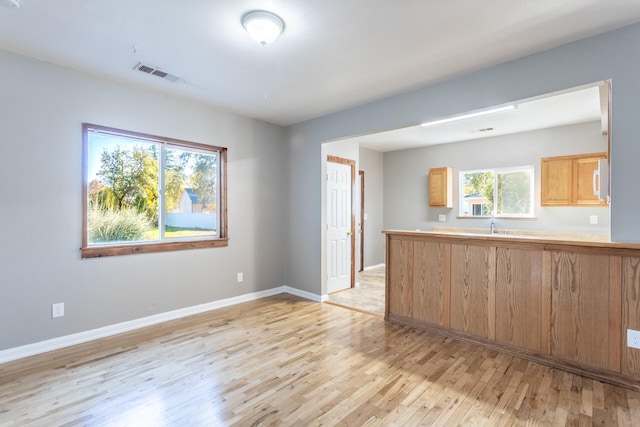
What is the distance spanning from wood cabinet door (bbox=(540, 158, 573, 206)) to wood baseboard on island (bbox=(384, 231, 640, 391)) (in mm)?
2896

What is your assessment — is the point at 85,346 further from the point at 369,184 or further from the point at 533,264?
the point at 369,184

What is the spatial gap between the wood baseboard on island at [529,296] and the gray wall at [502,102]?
342 millimetres

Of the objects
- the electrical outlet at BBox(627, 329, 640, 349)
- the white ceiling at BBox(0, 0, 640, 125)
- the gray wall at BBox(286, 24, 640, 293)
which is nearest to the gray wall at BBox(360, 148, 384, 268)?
the gray wall at BBox(286, 24, 640, 293)

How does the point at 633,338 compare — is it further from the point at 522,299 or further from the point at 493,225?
the point at 493,225

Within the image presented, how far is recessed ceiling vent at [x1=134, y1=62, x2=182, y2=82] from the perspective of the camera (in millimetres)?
2906

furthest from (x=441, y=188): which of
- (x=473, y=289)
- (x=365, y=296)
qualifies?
(x=473, y=289)

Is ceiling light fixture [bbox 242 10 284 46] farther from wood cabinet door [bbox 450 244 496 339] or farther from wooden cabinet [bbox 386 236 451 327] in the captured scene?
wood cabinet door [bbox 450 244 496 339]

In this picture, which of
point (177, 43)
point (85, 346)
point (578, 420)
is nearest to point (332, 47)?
point (177, 43)

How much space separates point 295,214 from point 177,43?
2856mm

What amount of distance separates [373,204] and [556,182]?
3323 millimetres

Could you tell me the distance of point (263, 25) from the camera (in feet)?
7.12

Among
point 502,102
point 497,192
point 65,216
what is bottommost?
point 65,216

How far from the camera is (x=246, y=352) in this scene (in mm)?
2816

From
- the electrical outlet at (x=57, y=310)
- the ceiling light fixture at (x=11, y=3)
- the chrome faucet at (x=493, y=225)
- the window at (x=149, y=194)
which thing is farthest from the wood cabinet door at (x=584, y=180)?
the electrical outlet at (x=57, y=310)
